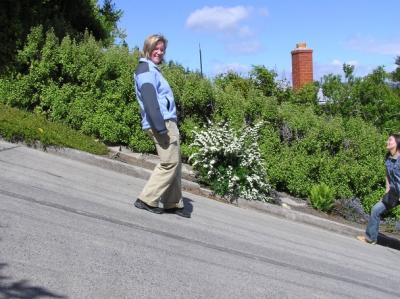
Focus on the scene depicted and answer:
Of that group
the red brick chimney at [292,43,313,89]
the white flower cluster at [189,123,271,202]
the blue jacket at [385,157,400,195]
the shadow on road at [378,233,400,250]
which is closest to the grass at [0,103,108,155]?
the white flower cluster at [189,123,271,202]

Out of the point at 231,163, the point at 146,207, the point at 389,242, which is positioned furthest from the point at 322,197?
the point at 146,207

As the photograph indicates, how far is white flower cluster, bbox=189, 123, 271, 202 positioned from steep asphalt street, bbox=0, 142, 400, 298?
0.61 m

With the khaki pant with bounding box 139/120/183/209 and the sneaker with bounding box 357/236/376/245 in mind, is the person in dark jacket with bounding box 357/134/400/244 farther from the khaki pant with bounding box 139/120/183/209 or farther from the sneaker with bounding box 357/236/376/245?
the khaki pant with bounding box 139/120/183/209

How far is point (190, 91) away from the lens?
1039 centimetres

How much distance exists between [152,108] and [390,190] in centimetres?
436

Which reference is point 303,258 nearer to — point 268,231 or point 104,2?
point 268,231

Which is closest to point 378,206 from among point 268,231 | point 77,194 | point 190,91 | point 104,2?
point 268,231

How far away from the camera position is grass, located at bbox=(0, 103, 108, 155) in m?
9.11

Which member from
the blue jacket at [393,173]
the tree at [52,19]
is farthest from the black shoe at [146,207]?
the tree at [52,19]

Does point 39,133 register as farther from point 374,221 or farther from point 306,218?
point 374,221

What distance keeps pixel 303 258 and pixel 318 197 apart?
335 cm

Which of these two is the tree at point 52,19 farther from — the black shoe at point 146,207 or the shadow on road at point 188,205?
the black shoe at point 146,207

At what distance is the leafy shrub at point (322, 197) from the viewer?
991cm

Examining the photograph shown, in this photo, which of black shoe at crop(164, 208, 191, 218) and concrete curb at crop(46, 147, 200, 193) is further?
concrete curb at crop(46, 147, 200, 193)
